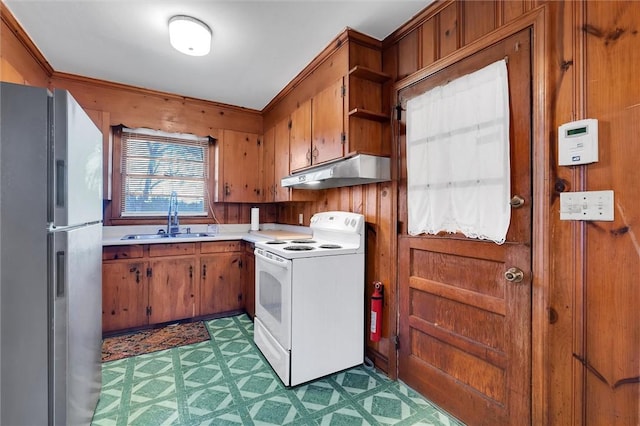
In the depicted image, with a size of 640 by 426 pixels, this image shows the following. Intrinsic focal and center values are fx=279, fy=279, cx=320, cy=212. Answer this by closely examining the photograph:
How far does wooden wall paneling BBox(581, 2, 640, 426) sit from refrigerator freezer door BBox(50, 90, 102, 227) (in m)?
2.16

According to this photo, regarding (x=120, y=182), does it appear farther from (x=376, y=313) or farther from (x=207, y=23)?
(x=376, y=313)

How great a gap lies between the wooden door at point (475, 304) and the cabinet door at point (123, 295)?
2.55 metres

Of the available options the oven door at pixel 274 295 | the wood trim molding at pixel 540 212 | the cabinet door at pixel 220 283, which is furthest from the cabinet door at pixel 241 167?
the wood trim molding at pixel 540 212

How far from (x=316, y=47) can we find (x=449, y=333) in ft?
7.63

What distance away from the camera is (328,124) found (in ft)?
7.65

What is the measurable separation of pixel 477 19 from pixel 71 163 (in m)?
2.17

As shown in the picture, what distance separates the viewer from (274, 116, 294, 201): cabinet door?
3127mm

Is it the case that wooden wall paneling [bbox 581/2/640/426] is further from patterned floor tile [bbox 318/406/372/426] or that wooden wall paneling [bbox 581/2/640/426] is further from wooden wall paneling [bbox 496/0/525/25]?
patterned floor tile [bbox 318/406/372/426]

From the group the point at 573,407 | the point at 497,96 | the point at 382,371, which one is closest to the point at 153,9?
the point at 497,96

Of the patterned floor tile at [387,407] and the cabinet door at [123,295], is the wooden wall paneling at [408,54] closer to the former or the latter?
the patterned floor tile at [387,407]

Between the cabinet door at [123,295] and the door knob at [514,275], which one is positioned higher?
the door knob at [514,275]

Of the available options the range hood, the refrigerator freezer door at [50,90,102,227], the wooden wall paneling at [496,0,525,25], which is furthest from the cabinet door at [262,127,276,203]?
the wooden wall paneling at [496,0,525,25]

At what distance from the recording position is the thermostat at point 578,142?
1147 millimetres

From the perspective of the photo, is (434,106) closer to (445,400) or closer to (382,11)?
(382,11)
